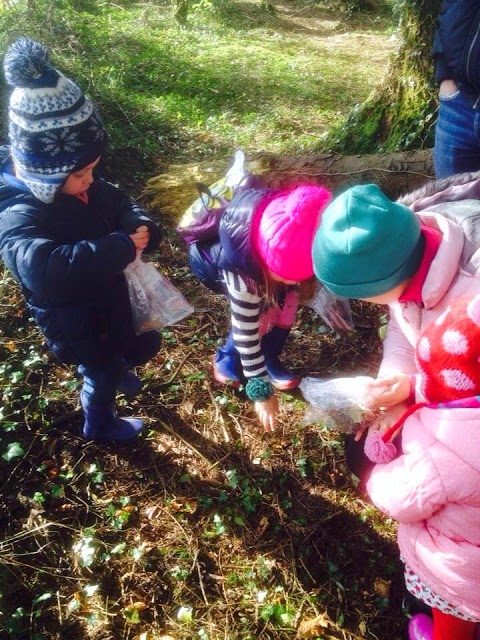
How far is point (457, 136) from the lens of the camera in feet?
9.25

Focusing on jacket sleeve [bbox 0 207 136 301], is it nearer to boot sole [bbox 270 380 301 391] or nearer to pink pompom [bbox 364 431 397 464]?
pink pompom [bbox 364 431 397 464]

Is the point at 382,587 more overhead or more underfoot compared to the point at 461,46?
more underfoot

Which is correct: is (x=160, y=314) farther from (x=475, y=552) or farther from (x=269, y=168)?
(x=269, y=168)

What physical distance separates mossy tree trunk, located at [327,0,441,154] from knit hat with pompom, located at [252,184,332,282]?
2.69 meters

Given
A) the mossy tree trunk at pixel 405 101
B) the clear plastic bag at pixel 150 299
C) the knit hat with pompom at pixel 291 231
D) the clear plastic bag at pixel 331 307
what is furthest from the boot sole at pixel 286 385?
the mossy tree trunk at pixel 405 101

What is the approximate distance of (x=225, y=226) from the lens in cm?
227

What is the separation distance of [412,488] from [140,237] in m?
1.47

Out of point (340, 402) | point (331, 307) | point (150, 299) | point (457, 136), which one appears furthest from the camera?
point (457, 136)

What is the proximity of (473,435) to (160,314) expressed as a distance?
4.98 ft

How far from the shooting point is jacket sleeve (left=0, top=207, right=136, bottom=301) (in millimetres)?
1999

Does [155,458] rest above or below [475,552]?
below

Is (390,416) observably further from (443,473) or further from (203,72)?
(203,72)

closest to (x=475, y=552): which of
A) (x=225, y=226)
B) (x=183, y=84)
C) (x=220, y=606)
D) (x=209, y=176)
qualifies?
(x=220, y=606)

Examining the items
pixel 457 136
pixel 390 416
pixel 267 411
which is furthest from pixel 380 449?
pixel 457 136
